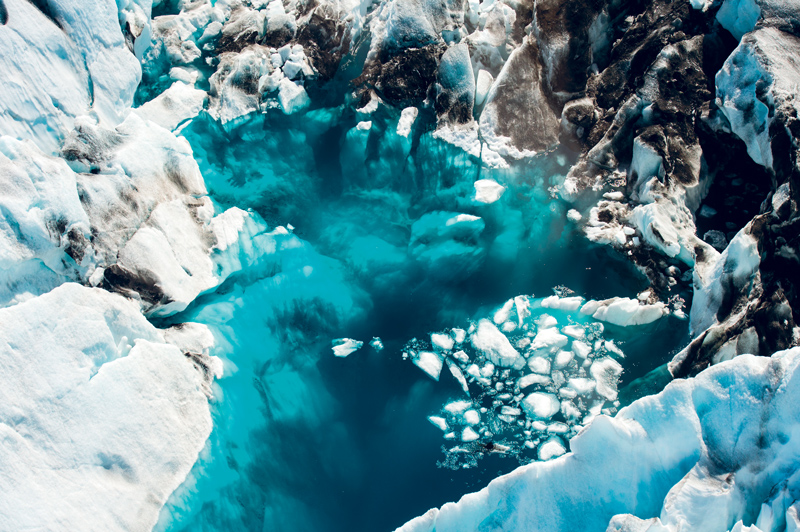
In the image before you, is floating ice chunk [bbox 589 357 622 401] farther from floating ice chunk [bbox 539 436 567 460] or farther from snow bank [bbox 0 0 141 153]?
snow bank [bbox 0 0 141 153]

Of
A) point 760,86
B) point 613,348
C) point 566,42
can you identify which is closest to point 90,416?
point 613,348

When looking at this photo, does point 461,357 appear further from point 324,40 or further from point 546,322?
point 324,40

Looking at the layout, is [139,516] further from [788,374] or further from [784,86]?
[784,86]

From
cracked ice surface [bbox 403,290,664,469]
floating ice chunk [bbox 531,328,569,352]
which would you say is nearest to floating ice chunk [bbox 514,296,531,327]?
cracked ice surface [bbox 403,290,664,469]

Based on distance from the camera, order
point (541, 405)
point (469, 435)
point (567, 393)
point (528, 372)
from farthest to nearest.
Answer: point (528, 372), point (567, 393), point (541, 405), point (469, 435)

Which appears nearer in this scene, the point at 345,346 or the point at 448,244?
the point at 345,346

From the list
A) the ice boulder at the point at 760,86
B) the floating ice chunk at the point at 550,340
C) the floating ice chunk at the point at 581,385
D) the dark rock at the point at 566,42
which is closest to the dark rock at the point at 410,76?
the dark rock at the point at 566,42
